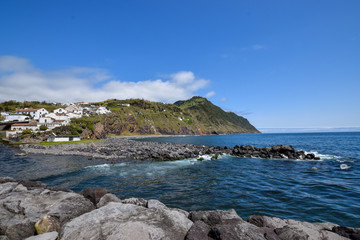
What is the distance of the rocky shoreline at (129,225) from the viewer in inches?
219

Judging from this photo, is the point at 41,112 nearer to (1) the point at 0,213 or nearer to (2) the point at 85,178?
(2) the point at 85,178

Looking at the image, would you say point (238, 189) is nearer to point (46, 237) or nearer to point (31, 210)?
point (46, 237)

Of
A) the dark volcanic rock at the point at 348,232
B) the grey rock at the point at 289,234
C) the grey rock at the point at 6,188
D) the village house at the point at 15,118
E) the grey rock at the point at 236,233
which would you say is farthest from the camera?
the village house at the point at 15,118

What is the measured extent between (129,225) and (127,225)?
0.24 ft

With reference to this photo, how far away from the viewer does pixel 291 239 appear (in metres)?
6.01

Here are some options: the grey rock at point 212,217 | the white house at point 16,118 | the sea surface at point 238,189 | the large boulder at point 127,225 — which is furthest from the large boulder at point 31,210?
the white house at point 16,118

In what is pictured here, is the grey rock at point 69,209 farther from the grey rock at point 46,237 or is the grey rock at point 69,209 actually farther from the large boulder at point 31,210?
Result: the grey rock at point 46,237

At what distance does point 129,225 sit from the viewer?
5.61 metres

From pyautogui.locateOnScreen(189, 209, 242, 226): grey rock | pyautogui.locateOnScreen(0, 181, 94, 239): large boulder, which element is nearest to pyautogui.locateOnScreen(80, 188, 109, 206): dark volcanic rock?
pyautogui.locateOnScreen(0, 181, 94, 239): large boulder

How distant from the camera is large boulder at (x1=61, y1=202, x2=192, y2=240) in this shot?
5336mm

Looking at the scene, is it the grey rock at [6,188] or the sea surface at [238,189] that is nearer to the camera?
the grey rock at [6,188]

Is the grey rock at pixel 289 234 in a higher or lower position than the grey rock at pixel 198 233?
lower

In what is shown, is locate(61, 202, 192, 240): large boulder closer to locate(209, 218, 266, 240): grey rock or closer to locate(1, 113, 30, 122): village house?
locate(209, 218, 266, 240): grey rock

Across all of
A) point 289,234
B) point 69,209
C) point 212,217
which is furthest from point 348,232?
point 69,209
